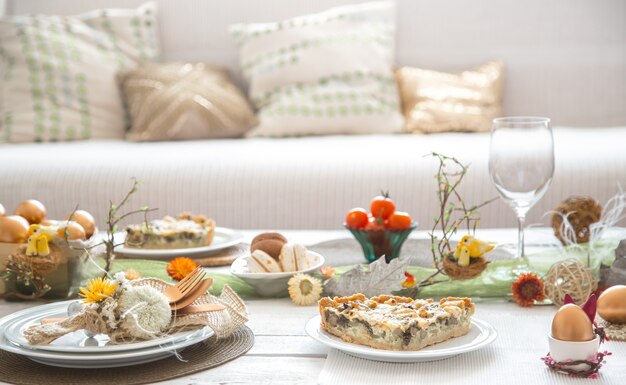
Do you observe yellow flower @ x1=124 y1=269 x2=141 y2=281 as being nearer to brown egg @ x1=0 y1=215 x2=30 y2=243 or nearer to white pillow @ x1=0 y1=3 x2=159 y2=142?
brown egg @ x1=0 y1=215 x2=30 y2=243

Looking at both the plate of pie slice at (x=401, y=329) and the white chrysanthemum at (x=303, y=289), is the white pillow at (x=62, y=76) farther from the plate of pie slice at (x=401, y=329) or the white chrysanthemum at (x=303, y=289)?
the plate of pie slice at (x=401, y=329)

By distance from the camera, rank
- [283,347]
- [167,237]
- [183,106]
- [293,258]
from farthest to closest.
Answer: [183,106] → [167,237] → [293,258] → [283,347]

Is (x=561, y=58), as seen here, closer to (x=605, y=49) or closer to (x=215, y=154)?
(x=605, y=49)

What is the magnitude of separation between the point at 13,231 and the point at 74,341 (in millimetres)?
390

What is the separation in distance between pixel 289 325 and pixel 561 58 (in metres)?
2.50

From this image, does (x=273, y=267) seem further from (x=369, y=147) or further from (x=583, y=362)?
(x=369, y=147)

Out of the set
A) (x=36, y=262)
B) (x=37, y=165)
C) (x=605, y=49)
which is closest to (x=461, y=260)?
(x=36, y=262)

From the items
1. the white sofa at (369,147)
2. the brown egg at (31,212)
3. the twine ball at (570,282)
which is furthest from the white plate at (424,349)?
the white sofa at (369,147)

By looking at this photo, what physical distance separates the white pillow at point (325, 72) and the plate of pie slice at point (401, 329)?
2.12 meters

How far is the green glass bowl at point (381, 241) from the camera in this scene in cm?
143

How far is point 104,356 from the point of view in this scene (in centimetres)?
92

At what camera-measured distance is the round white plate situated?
3.04ft

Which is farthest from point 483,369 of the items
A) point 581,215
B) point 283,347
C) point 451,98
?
point 451,98

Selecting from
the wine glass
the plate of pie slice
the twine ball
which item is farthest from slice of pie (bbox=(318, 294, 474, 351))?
the wine glass
